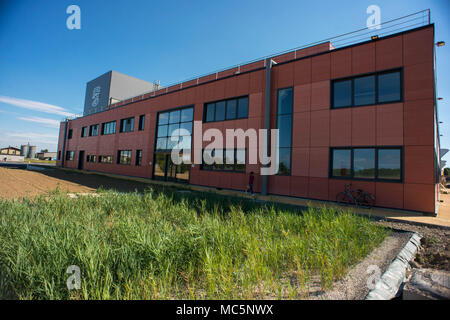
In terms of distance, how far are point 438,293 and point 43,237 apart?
5.43 m

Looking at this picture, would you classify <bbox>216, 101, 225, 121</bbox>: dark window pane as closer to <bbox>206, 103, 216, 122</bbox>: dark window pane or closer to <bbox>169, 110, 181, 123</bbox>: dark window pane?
<bbox>206, 103, 216, 122</bbox>: dark window pane

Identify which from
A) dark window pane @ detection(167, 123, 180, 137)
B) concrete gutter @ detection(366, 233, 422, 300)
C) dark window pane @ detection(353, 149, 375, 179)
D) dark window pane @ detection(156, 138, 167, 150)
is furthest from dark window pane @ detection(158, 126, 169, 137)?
concrete gutter @ detection(366, 233, 422, 300)

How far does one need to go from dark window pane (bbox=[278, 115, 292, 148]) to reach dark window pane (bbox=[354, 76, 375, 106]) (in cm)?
373

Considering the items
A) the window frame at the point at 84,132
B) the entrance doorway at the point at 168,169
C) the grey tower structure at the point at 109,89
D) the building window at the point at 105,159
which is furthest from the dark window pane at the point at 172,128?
the window frame at the point at 84,132

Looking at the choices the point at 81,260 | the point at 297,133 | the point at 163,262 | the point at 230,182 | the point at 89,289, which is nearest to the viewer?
the point at 89,289

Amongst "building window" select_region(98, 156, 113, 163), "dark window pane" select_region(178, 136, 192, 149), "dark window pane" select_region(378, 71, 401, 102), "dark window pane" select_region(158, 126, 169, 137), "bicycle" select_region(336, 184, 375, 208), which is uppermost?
"dark window pane" select_region(378, 71, 401, 102)

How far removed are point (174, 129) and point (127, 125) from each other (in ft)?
30.8

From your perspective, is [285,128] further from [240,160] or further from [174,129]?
[174,129]

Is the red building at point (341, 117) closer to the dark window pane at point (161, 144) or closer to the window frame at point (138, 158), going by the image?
the dark window pane at point (161, 144)

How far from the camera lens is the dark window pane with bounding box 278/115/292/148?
13.6m

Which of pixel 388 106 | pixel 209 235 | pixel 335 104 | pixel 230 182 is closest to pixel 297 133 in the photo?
pixel 335 104

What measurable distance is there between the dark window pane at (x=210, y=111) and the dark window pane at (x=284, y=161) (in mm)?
6578

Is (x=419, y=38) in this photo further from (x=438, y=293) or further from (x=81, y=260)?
(x=81, y=260)

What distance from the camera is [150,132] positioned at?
22.8 m
